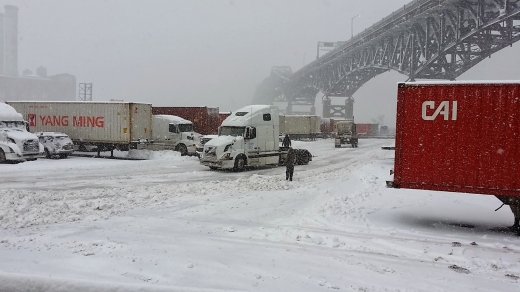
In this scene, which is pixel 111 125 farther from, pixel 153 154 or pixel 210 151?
pixel 210 151

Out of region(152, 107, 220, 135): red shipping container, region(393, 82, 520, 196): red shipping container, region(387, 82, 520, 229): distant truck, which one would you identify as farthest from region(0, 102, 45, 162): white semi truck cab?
region(393, 82, 520, 196): red shipping container

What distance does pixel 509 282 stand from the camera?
663 centimetres

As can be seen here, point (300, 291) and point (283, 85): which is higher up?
point (283, 85)

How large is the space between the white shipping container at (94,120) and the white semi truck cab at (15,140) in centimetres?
479

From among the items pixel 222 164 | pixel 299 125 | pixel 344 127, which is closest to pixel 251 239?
pixel 222 164

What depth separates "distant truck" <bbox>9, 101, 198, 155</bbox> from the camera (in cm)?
2727

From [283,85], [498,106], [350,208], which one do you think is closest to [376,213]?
[350,208]

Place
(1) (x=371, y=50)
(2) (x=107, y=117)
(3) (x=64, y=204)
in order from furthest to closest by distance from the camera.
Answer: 1. (1) (x=371, y=50)
2. (2) (x=107, y=117)
3. (3) (x=64, y=204)

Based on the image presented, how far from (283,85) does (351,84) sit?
46337 millimetres

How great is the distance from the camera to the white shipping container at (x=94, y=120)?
27.2m

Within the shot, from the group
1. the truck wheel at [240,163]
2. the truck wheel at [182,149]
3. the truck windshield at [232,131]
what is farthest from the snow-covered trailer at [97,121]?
the truck wheel at [240,163]

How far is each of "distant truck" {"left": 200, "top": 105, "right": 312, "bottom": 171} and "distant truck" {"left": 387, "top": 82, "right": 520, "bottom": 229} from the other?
11326 millimetres

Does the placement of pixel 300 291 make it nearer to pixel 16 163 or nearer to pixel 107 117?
pixel 16 163

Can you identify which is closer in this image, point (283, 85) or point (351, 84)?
point (351, 84)
